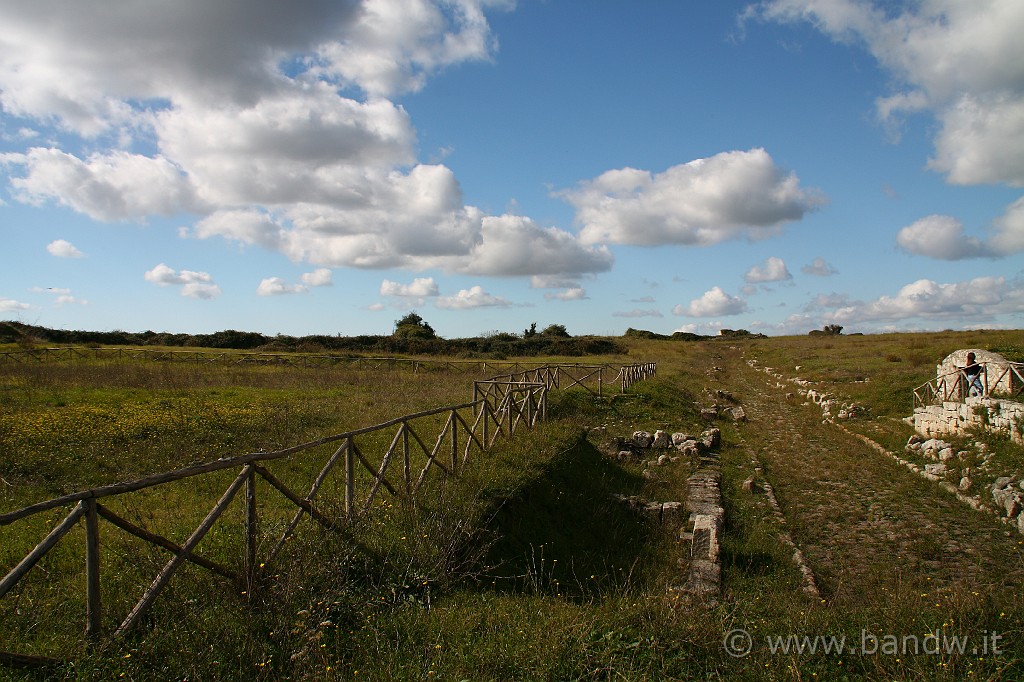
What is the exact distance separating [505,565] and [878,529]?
7.02 meters

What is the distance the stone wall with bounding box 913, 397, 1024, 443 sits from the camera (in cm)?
1373

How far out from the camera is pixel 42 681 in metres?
3.92

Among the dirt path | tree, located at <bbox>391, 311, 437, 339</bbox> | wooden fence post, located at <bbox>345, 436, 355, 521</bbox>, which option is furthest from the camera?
tree, located at <bbox>391, 311, 437, 339</bbox>

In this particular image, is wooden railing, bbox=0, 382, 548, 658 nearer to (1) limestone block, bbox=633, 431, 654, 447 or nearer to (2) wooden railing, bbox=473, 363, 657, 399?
(1) limestone block, bbox=633, 431, 654, 447

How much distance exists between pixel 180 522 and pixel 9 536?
73.9 inches

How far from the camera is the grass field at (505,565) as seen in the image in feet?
14.8

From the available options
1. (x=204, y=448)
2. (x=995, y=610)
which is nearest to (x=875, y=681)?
(x=995, y=610)

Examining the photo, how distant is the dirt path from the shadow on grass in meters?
2.64

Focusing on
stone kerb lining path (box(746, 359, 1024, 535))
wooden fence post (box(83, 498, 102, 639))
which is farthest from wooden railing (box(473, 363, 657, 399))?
wooden fence post (box(83, 498, 102, 639))

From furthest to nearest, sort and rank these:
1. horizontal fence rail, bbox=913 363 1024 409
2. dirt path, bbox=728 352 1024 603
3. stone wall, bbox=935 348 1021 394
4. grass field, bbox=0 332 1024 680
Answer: stone wall, bbox=935 348 1021 394, horizontal fence rail, bbox=913 363 1024 409, dirt path, bbox=728 352 1024 603, grass field, bbox=0 332 1024 680

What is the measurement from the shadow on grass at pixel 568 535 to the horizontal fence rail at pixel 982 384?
10902mm

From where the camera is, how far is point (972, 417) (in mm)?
15109

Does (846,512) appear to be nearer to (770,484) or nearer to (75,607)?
(770,484)

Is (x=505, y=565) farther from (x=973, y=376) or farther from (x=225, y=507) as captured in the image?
(x=973, y=376)
